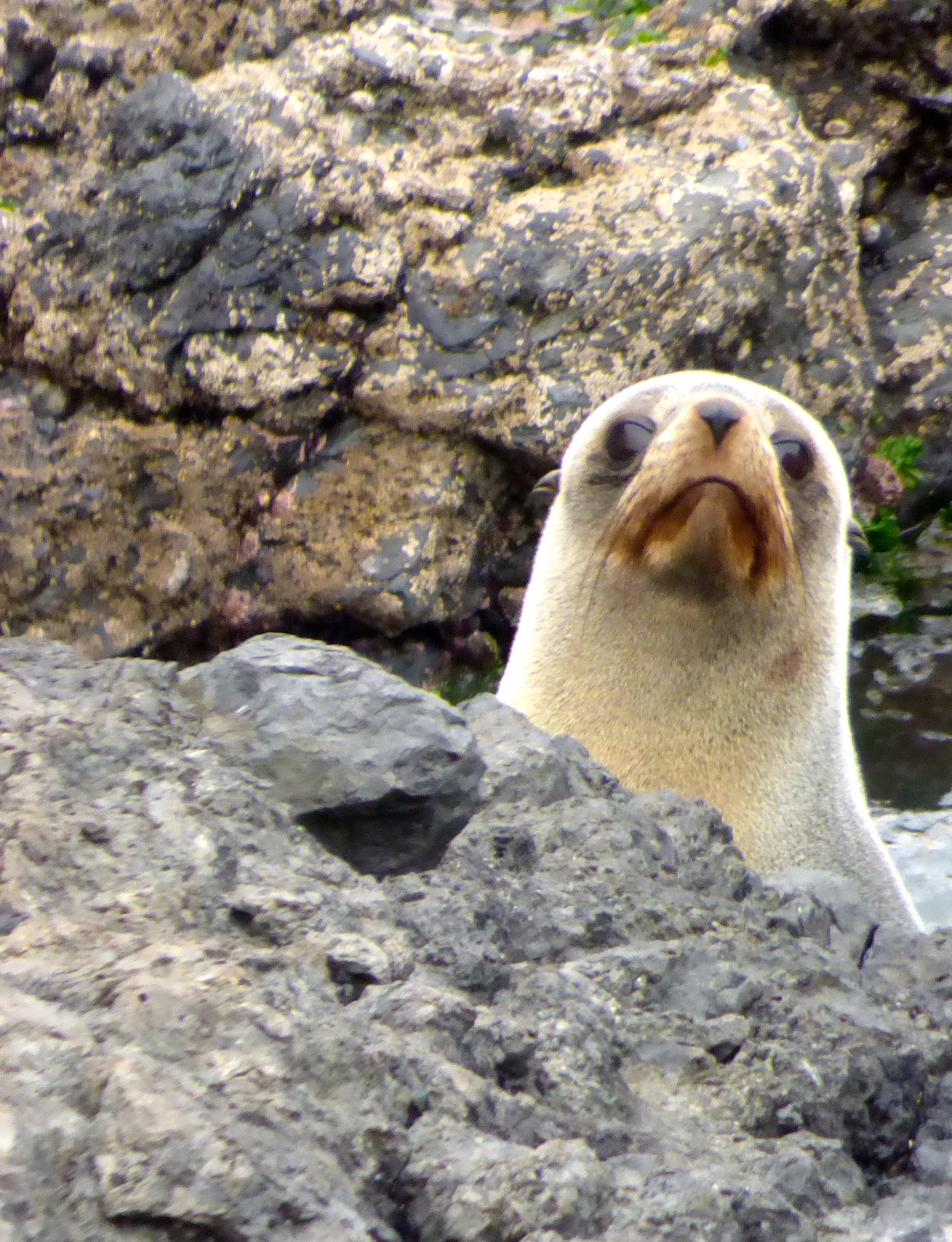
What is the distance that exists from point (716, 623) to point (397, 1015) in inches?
123

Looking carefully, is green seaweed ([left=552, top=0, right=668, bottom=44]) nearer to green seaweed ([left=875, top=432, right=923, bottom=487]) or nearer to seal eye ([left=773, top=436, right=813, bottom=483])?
green seaweed ([left=875, top=432, right=923, bottom=487])

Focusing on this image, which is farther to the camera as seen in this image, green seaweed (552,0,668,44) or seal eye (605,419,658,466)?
green seaweed (552,0,668,44)

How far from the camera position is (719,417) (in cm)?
402

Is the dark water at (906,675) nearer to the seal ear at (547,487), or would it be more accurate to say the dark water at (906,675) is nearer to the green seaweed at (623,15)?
the seal ear at (547,487)

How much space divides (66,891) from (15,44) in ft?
17.3

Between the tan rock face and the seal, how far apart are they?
1391mm

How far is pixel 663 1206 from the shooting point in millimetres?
1345

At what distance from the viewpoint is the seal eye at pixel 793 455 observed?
4.62 meters

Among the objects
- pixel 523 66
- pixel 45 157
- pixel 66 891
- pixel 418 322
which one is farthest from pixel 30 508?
pixel 66 891

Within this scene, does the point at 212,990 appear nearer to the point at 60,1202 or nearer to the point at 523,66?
the point at 60,1202

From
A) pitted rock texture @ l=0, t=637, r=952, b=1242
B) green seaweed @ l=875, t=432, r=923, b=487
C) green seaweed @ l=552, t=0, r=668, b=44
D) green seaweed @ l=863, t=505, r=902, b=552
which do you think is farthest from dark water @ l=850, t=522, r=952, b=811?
pitted rock texture @ l=0, t=637, r=952, b=1242

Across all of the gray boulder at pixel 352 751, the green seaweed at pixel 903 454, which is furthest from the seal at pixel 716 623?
the green seaweed at pixel 903 454

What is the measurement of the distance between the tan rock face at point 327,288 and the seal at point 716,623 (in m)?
1.39

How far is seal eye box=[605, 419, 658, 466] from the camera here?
465cm
